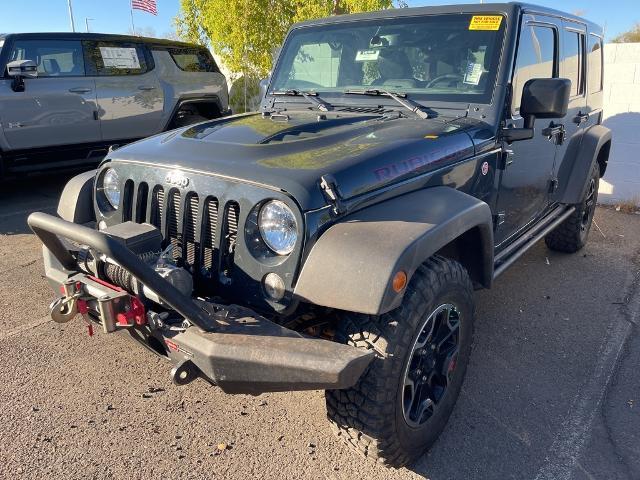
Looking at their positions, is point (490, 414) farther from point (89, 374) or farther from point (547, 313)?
point (89, 374)

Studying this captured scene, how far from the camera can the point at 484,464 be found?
8.14ft

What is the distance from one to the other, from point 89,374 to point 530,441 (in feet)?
7.95

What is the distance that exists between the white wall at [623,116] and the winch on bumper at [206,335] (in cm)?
657

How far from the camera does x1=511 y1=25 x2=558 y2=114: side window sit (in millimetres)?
3203

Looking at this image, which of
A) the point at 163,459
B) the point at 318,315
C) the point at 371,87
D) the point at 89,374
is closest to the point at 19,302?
the point at 89,374

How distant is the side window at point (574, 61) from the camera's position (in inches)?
160

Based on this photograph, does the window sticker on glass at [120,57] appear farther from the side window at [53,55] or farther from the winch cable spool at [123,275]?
the winch cable spool at [123,275]

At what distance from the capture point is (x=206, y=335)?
201 cm

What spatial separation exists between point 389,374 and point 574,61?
341 cm

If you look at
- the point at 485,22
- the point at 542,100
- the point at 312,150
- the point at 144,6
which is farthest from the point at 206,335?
the point at 144,6

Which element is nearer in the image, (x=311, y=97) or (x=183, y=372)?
(x=183, y=372)

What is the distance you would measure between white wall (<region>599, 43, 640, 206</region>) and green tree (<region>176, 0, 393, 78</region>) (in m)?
4.56

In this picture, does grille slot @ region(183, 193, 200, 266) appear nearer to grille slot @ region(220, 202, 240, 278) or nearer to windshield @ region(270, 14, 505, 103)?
grille slot @ region(220, 202, 240, 278)

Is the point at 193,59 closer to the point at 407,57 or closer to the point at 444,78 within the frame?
the point at 407,57
